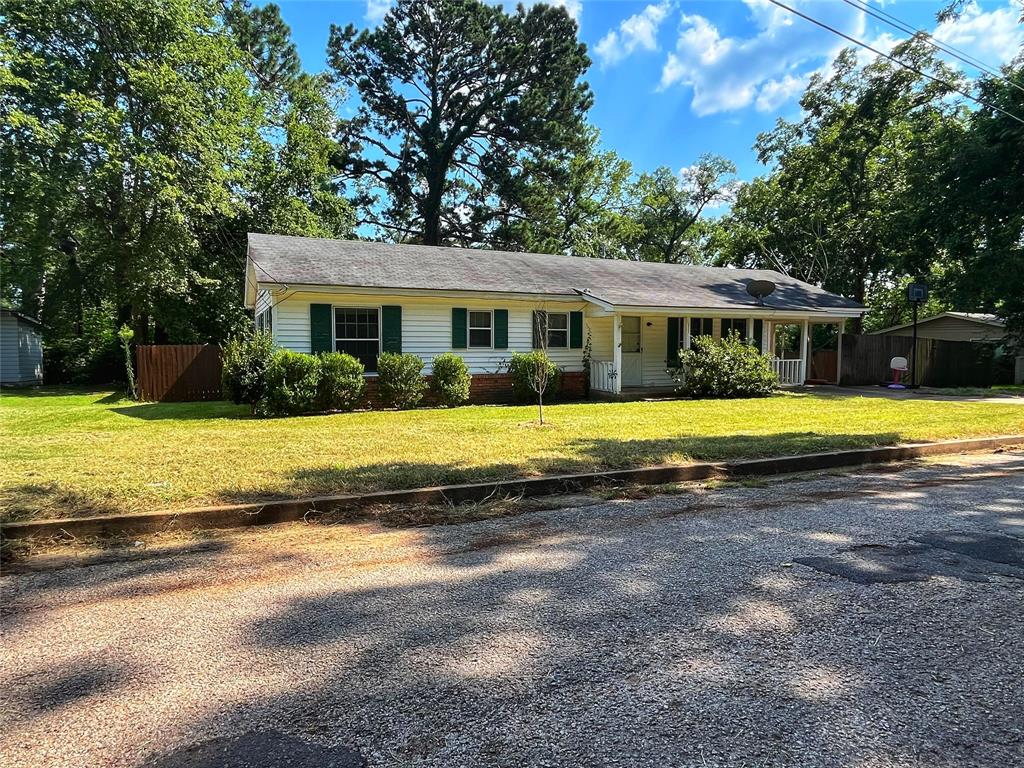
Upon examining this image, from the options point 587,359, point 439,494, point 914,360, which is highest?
point 587,359

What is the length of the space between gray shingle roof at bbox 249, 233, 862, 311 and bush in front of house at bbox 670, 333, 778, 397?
1.44m

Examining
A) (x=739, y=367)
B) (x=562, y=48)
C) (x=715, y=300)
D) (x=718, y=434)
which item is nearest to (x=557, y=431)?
(x=718, y=434)

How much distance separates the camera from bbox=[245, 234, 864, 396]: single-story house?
14039 mm

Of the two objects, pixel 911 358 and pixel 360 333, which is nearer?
pixel 360 333

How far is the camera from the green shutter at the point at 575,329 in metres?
16.8

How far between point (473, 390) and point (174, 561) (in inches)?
448

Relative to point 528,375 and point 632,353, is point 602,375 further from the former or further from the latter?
point 528,375

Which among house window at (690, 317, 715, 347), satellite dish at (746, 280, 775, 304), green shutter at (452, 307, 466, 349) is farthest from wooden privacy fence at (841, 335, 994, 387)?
green shutter at (452, 307, 466, 349)

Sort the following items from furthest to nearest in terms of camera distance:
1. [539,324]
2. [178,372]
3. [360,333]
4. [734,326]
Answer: [734,326] < [539,324] < [178,372] < [360,333]

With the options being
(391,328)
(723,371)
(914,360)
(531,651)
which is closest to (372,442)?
(531,651)

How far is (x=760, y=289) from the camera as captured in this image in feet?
59.6

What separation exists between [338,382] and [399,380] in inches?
57.1

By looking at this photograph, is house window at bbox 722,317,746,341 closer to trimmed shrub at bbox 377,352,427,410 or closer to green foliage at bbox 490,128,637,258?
trimmed shrub at bbox 377,352,427,410

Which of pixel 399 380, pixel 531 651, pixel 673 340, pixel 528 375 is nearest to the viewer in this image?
pixel 531 651
